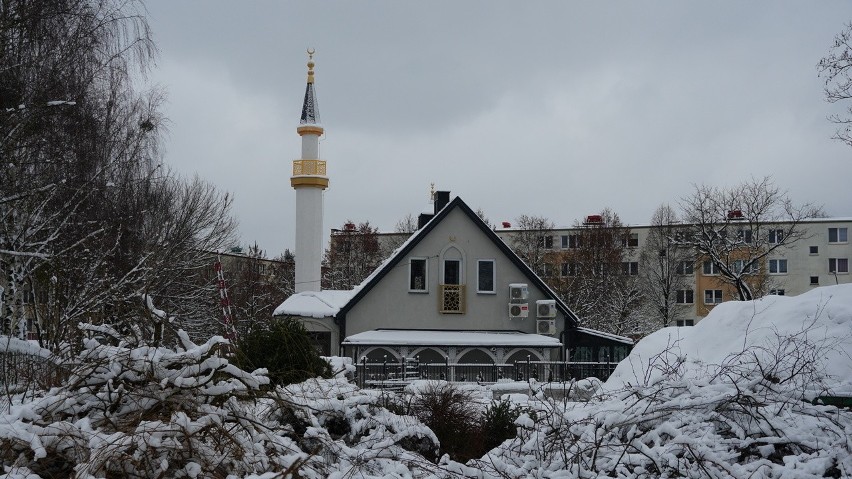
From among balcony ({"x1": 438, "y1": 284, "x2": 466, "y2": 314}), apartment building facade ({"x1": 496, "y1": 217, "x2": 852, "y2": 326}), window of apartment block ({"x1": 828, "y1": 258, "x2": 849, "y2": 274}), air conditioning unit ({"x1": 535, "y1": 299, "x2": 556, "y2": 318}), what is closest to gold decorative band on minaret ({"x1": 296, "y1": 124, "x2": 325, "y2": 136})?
balcony ({"x1": 438, "y1": 284, "x2": 466, "y2": 314})

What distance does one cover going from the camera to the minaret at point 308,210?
38.5m


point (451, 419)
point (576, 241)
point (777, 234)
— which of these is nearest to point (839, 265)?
point (777, 234)

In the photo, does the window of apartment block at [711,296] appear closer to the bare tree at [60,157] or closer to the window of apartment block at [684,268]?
the window of apartment block at [684,268]

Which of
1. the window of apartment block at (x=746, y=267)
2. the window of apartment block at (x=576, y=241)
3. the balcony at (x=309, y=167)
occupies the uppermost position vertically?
the balcony at (x=309, y=167)

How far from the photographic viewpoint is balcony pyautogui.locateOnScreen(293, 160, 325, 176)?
127ft

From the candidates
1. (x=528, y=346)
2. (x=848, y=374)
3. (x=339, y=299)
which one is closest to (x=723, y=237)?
(x=528, y=346)

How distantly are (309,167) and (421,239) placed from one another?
7.74 meters

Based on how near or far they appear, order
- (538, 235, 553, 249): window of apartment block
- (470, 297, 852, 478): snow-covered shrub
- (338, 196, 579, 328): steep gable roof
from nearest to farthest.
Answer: (470, 297, 852, 478): snow-covered shrub < (338, 196, 579, 328): steep gable roof < (538, 235, 553, 249): window of apartment block

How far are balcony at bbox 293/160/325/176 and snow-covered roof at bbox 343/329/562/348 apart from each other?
902cm

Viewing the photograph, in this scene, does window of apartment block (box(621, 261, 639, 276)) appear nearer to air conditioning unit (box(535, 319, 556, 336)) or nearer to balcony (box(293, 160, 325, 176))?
balcony (box(293, 160, 325, 176))

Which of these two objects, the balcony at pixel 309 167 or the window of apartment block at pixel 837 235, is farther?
the window of apartment block at pixel 837 235

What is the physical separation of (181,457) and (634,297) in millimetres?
53250

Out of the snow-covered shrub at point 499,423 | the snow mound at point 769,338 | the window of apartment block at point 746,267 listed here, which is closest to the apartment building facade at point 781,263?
the window of apartment block at point 746,267

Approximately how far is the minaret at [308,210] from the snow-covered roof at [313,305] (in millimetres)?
2592
